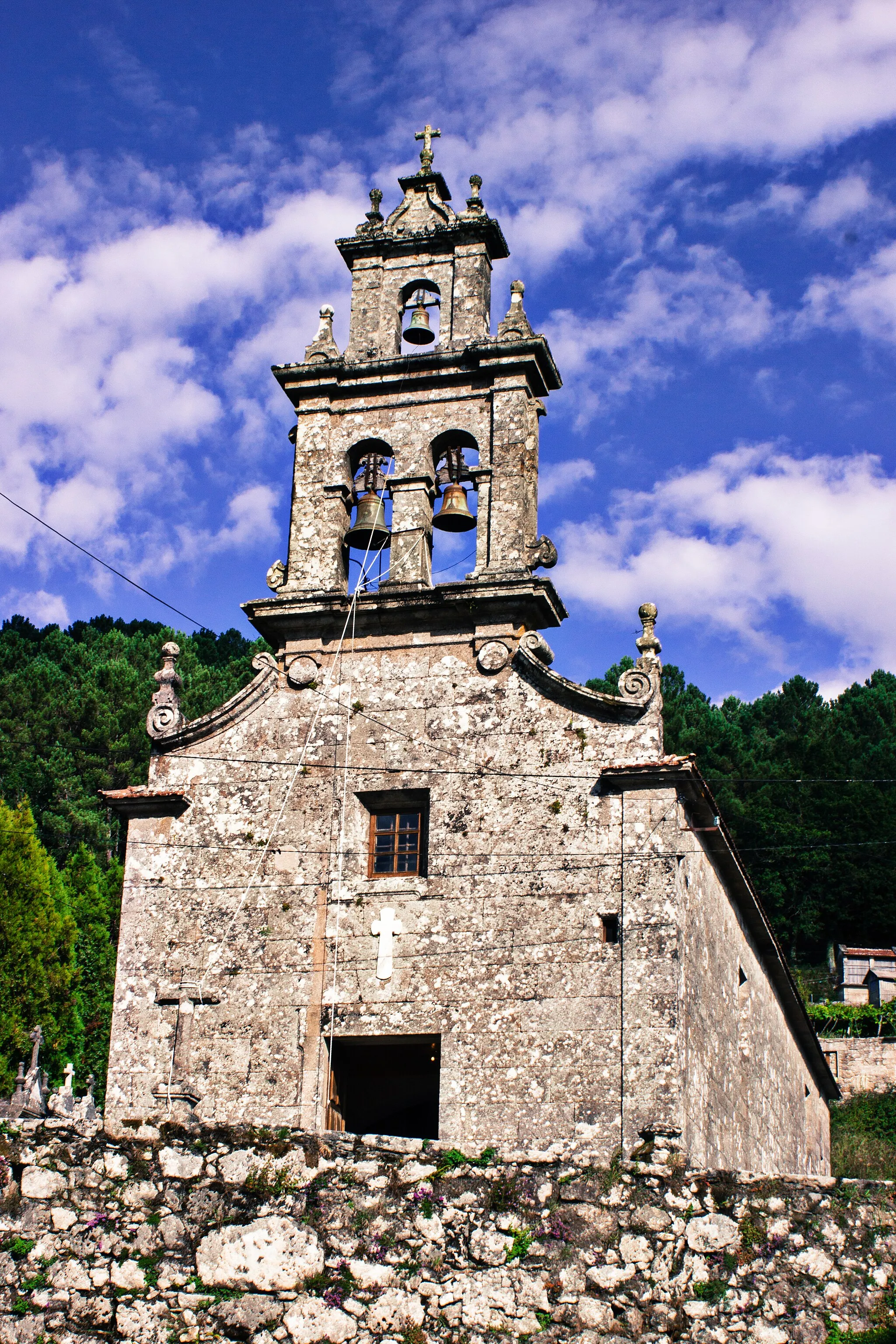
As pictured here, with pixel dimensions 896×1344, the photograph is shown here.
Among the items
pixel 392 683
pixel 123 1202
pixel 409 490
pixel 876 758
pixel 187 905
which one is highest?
pixel 876 758

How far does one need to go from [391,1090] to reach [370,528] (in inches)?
264

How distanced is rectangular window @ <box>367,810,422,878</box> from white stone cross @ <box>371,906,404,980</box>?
0.55 metres

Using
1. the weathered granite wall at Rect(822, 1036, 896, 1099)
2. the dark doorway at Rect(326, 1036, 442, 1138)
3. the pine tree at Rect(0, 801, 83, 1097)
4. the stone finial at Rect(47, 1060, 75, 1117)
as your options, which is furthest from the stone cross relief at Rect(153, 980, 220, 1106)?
the weathered granite wall at Rect(822, 1036, 896, 1099)

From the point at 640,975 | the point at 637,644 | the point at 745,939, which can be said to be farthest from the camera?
the point at 745,939

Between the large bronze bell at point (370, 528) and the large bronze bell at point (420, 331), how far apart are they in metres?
2.15

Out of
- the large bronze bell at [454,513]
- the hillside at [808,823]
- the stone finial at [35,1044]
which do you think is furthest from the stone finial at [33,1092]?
the hillside at [808,823]

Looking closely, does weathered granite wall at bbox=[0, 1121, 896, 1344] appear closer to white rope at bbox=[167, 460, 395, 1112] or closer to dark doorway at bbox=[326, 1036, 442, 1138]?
white rope at bbox=[167, 460, 395, 1112]

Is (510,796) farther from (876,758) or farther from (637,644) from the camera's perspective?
(876,758)

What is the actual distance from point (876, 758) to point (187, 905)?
49.2 metres

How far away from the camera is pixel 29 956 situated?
31984mm

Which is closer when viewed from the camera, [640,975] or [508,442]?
[640,975]

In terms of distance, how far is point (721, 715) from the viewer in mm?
61125

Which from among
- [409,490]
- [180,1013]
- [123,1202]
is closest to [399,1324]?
[123,1202]

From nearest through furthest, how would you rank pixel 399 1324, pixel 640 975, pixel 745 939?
pixel 399 1324
pixel 640 975
pixel 745 939
